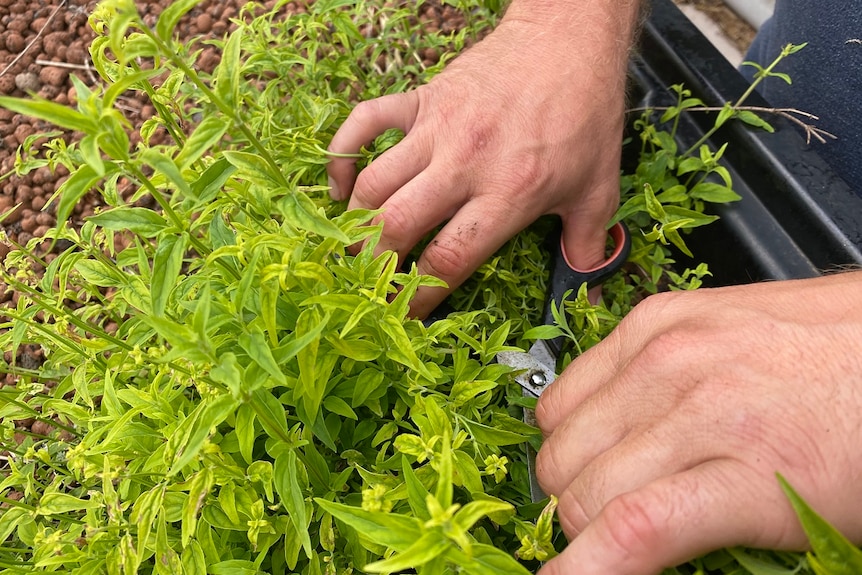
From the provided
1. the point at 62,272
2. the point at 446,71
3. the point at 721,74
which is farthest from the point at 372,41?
the point at 62,272

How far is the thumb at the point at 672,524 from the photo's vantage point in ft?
2.14

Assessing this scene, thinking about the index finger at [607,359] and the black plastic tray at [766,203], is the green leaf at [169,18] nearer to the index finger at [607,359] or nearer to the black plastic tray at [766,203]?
the index finger at [607,359]

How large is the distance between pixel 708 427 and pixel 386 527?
0.38m

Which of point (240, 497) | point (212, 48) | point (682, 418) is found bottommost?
point (240, 497)

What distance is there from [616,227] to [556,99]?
309mm

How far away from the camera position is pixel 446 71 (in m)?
1.36

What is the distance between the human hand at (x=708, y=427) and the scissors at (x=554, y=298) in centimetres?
15

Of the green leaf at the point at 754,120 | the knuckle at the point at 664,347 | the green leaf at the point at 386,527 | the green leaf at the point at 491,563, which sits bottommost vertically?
the green leaf at the point at 491,563

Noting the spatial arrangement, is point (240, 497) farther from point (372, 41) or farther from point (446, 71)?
point (372, 41)

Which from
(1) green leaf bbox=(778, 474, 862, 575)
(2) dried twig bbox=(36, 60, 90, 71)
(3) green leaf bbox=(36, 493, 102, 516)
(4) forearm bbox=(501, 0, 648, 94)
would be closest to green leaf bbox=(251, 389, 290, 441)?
(3) green leaf bbox=(36, 493, 102, 516)

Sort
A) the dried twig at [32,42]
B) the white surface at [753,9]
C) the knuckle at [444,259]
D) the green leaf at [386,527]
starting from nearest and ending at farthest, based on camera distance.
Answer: the green leaf at [386,527], the knuckle at [444,259], the dried twig at [32,42], the white surface at [753,9]

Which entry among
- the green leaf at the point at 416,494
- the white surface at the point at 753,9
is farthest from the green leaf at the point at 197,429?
the white surface at the point at 753,9

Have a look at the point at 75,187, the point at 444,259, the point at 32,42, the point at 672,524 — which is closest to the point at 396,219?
the point at 444,259

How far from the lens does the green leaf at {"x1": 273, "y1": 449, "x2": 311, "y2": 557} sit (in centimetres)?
79
